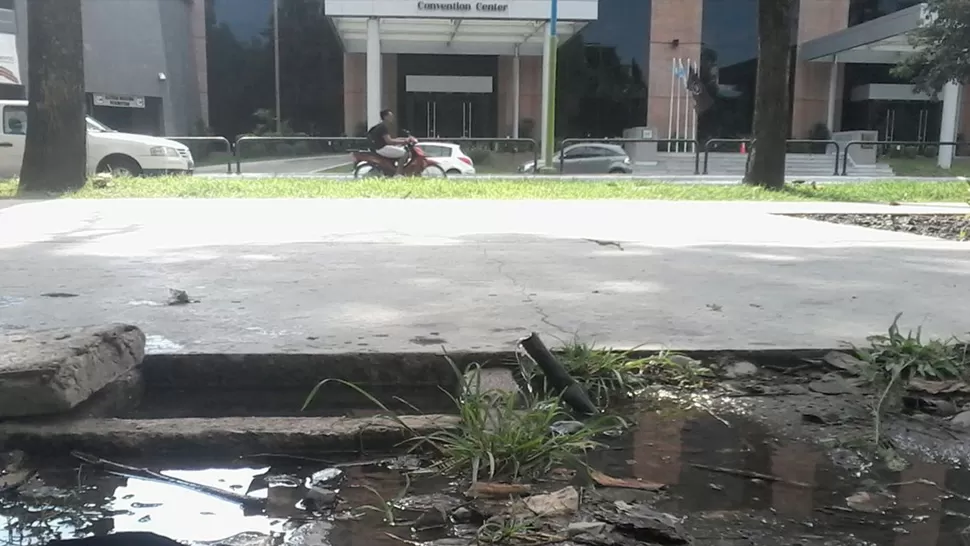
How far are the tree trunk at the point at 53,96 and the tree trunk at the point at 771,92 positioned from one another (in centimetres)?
1023

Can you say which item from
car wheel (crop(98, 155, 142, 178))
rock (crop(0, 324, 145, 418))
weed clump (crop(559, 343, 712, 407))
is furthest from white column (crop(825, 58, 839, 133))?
rock (crop(0, 324, 145, 418))

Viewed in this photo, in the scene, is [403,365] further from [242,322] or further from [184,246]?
[184,246]

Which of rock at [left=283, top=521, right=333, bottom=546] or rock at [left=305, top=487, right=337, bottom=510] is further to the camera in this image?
rock at [left=305, top=487, right=337, bottom=510]

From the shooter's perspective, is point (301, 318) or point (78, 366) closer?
point (78, 366)

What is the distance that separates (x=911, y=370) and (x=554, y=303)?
62.2 inches

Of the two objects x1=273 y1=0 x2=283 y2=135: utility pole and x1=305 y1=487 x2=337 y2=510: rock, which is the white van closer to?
x1=305 y1=487 x2=337 y2=510: rock

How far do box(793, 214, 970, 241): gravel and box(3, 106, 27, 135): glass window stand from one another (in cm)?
1333

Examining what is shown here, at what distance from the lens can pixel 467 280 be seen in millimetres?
4621

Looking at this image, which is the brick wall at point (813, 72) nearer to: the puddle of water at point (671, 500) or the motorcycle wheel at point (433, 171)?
the motorcycle wheel at point (433, 171)

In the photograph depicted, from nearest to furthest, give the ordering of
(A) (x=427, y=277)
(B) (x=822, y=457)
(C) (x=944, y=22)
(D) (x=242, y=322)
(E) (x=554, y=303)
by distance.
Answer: (B) (x=822, y=457), (D) (x=242, y=322), (E) (x=554, y=303), (A) (x=427, y=277), (C) (x=944, y=22)

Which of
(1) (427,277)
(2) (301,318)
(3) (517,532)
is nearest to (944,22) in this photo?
(1) (427,277)

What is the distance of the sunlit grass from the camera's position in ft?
38.6

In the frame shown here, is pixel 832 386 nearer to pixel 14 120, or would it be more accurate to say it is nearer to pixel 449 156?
pixel 14 120

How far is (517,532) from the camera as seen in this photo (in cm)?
187
